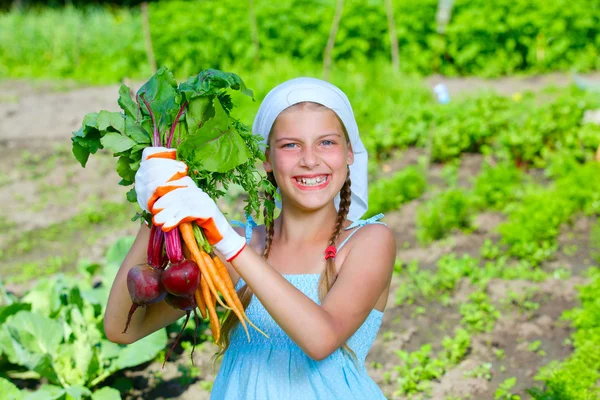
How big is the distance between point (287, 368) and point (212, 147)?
664 millimetres

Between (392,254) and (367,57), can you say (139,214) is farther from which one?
(367,57)

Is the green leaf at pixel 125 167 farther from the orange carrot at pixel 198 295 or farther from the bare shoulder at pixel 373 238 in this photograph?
the bare shoulder at pixel 373 238

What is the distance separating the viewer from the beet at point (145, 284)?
175 centimetres

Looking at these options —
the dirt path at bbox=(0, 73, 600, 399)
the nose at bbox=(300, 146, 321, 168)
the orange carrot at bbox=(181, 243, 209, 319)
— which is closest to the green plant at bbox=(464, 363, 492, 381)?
the dirt path at bbox=(0, 73, 600, 399)

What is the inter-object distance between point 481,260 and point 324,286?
2.63 m

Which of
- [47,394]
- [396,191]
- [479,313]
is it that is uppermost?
[396,191]

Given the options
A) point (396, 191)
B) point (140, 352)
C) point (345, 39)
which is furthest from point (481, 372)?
point (345, 39)

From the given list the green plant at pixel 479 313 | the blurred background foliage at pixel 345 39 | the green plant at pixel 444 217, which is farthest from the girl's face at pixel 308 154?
the blurred background foliage at pixel 345 39

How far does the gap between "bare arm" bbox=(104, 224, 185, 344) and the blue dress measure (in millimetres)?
217

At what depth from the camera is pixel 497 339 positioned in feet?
11.8

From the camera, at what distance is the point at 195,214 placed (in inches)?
66.0

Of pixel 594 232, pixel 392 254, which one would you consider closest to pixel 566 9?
pixel 594 232

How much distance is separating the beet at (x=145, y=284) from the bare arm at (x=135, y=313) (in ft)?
0.79

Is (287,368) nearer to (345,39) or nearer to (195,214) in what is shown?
(195,214)
